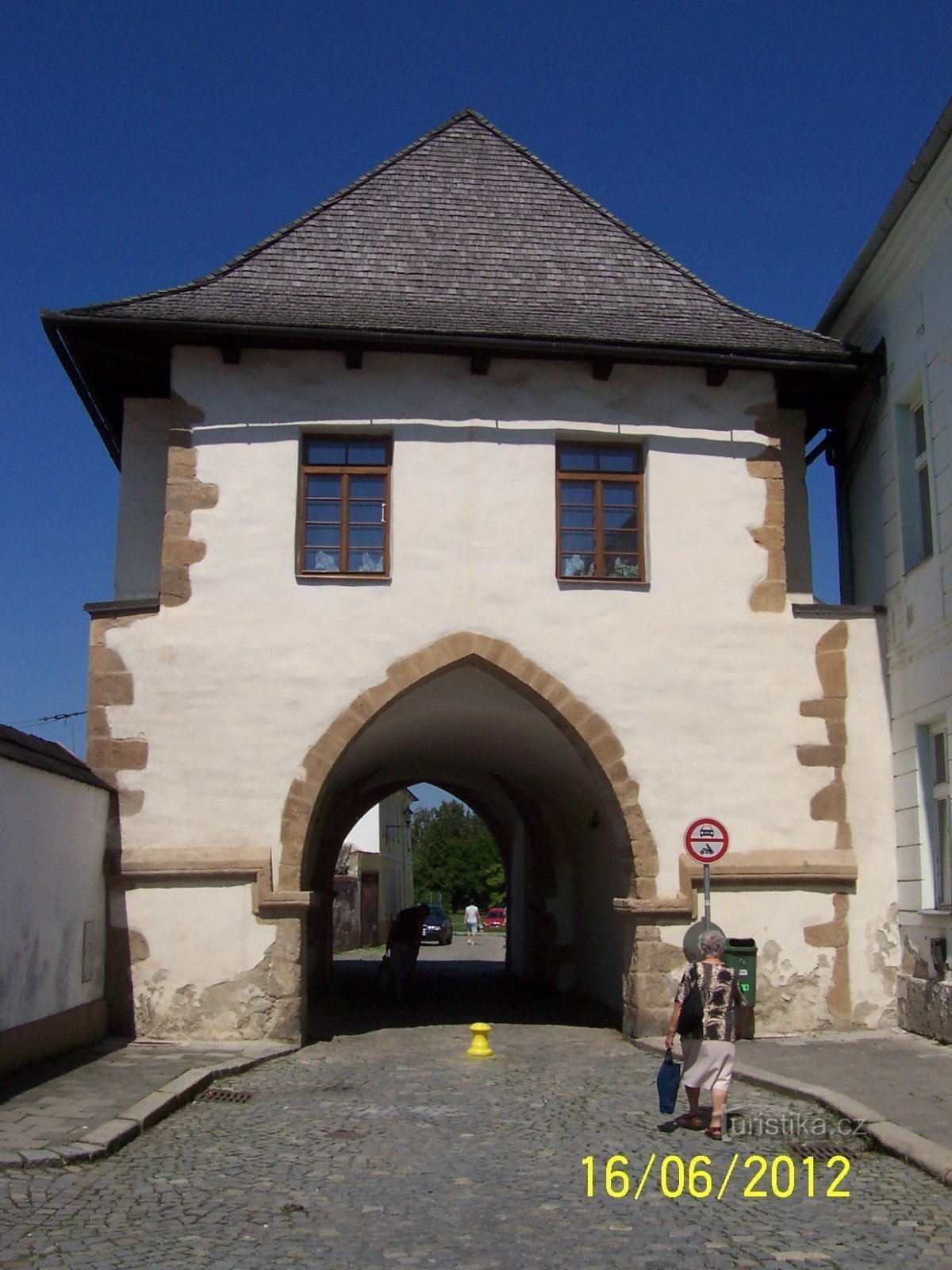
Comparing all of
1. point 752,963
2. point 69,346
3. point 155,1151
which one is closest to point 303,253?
point 69,346

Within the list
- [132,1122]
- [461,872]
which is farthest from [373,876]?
[132,1122]

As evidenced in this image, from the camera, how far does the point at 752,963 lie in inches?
464

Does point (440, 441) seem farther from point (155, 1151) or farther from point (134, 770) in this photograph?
point (155, 1151)

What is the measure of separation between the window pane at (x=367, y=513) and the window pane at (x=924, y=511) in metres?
4.99

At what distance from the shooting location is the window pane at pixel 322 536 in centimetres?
1272

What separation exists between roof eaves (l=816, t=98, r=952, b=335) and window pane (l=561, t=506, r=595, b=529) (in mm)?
3414

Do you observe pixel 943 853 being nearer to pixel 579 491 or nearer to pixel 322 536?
pixel 579 491

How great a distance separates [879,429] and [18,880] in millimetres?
8725

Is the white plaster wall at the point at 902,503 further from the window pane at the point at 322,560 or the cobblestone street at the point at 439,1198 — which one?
the window pane at the point at 322,560

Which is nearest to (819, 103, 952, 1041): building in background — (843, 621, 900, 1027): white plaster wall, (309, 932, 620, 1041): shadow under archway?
(843, 621, 900, 1027): white plaster wall

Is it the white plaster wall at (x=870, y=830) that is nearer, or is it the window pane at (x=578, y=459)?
the white plaster wall at (x=870, y=830)

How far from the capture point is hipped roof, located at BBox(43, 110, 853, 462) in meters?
12.6

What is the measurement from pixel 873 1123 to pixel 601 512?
270 inches

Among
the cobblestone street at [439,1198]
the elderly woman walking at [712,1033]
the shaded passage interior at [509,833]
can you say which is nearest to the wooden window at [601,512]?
the shaded passage interior at [509,833]
